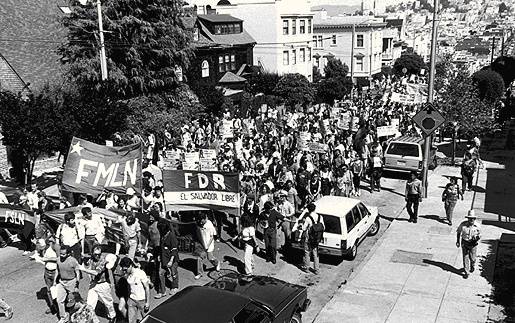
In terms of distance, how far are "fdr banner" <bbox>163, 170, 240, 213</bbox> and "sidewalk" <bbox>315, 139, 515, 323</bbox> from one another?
3.49 meters

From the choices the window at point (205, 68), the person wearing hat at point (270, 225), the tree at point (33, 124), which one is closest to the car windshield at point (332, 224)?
the person wearing hat at point (270, 225)

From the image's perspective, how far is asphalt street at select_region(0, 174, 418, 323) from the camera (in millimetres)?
12305

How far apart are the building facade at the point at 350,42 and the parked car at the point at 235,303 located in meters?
68.4

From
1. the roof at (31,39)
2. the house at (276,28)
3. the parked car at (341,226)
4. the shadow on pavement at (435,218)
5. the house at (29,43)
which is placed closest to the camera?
the parked car at (341,226)

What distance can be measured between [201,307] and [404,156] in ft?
57.8

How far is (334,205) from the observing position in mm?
15680

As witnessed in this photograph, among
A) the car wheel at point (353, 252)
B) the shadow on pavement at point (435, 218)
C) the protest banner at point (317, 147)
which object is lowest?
the shadow on pavement at point (435, 218)

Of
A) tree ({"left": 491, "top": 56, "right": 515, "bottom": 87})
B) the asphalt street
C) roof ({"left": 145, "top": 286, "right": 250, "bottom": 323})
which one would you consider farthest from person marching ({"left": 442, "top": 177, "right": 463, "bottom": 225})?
tree ({"left": 491, "top": 56, "right": 515, "bottom": 87})

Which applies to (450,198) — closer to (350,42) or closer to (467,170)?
(467,170)

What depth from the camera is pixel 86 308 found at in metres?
9.29

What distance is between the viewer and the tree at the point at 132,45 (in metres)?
27.3

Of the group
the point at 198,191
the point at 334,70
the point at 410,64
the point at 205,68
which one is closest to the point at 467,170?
the point at 198,191

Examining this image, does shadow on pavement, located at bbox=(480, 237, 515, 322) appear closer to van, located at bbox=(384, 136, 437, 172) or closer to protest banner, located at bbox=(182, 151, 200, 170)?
van, located at bbox=(384, 136, 437, 172)

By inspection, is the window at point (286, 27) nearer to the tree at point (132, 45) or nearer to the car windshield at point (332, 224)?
the tree at point (132, 45)
